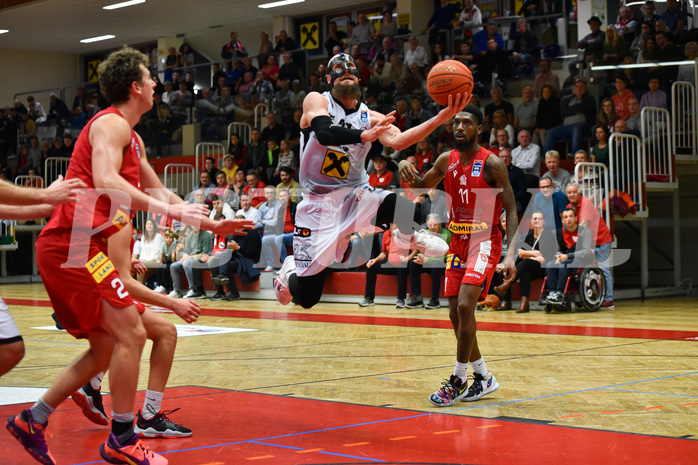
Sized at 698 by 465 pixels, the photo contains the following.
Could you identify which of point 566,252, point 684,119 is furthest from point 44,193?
point 684,119

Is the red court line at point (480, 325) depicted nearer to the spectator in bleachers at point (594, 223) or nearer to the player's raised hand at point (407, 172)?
the spectator in bleachers at point (594, 223)

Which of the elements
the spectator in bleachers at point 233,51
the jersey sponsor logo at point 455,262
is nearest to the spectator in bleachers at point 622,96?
the jersey sponsor logo at point 455,262

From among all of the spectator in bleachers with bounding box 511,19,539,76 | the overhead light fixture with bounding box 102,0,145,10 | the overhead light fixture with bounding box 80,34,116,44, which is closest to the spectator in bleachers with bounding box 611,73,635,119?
the spectator in bleachers with bounding box 511,19,539,76

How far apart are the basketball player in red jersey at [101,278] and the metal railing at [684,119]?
1169cm

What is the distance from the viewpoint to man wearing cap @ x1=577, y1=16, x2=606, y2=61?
15.1 meters

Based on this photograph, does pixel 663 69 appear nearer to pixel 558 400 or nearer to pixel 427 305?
pixel 427 305

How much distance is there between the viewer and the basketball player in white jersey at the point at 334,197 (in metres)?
6.28

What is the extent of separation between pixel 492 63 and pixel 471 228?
11.0 m

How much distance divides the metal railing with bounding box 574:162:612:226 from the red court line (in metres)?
3.13

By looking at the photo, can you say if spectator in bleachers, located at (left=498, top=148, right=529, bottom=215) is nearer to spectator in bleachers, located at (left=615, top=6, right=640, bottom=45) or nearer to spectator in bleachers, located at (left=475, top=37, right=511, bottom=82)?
spectator in bleachers, located at (left=475, top=37, right=511, bottom=82)

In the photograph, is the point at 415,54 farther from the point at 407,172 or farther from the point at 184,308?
the point at 184,308

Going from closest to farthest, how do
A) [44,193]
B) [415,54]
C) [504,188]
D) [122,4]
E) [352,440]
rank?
[44,193], [352,440], [504,188], [415,54], [122,4]

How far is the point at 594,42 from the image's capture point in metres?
15.4

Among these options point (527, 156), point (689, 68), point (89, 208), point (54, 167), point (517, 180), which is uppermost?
point (689, 68)
